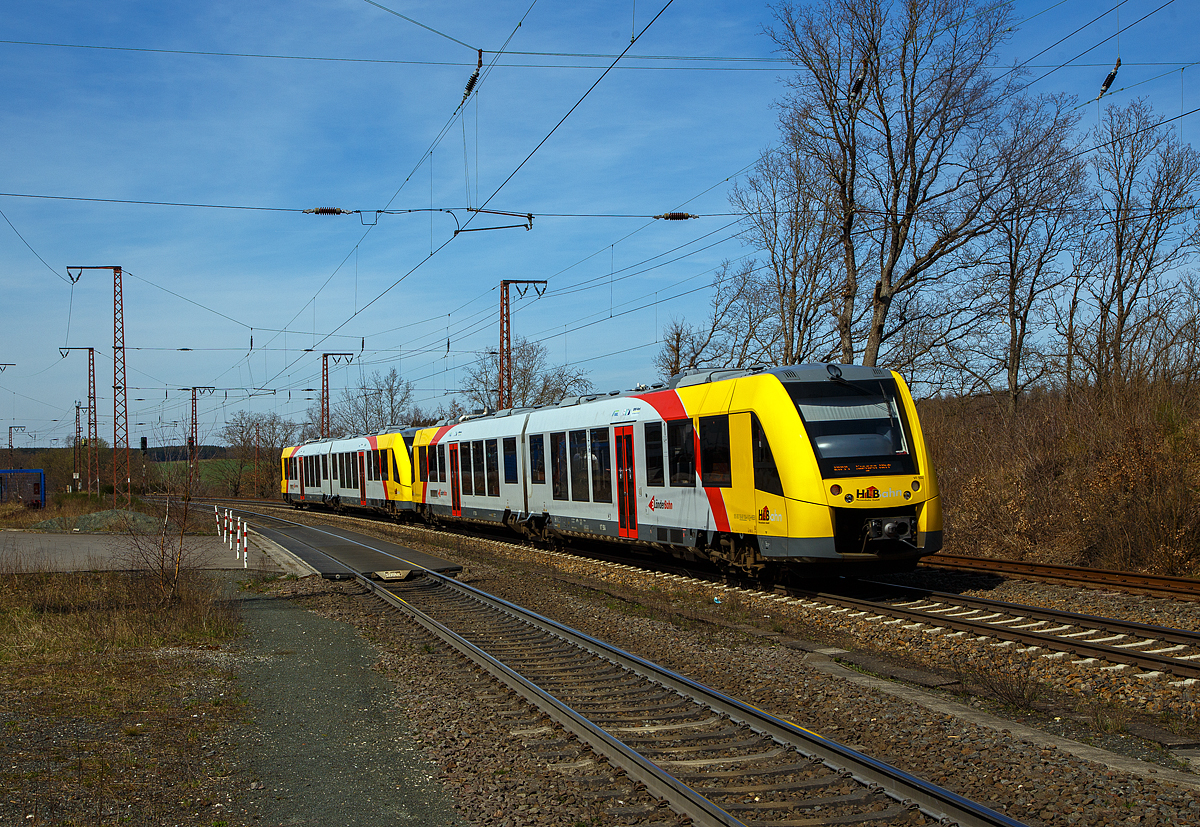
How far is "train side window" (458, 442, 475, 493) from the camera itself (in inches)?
1005

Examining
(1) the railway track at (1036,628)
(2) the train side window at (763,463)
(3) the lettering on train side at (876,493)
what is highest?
(2) the train side window at (763,463)

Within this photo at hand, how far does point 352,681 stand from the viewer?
8.77 meters

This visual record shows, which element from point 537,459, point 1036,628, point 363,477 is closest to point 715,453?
point 1036,628

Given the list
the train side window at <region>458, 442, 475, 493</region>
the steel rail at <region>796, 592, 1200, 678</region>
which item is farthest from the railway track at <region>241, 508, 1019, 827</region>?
the train side window at <region>458, 442, 475, 493</region>

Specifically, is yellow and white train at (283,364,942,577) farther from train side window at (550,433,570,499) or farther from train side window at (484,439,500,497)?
train side window at (484,439,500,497)

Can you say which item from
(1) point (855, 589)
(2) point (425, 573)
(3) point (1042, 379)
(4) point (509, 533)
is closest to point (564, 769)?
(1) point (855, 589)

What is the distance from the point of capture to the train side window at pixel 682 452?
14430mm

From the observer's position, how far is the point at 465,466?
25797 mm

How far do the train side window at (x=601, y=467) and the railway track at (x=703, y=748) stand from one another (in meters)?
7.21

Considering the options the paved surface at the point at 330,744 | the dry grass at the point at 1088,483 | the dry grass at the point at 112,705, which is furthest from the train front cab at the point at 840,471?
the dry grass at the point at 112,705

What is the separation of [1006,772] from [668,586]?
370 inches

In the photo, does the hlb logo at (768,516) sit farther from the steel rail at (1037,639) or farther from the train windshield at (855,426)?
the steel rail at (1037,639)

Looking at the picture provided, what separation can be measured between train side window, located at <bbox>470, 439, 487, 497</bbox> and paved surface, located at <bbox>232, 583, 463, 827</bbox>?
1358cm

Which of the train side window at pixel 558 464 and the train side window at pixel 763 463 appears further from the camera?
the train side window at pixel 558 464
